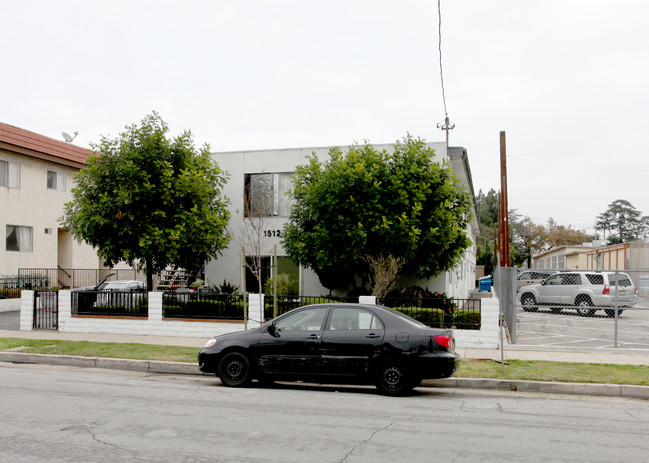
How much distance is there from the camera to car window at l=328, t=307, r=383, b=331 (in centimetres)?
941

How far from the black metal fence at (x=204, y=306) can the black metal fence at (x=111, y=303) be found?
3.03 ft

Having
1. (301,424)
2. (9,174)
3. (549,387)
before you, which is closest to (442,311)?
(549,387)

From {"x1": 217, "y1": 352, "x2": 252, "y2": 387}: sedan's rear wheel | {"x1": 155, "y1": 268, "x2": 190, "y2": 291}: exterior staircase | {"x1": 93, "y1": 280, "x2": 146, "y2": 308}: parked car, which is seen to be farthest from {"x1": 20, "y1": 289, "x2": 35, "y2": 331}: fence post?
{"x1": 217, "y1": 352, "x2": 252, "y2": 387}: sedan's rear wheel

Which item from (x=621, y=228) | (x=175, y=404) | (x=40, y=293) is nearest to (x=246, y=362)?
(x=175, y=404)

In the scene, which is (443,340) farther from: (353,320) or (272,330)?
(272,330)

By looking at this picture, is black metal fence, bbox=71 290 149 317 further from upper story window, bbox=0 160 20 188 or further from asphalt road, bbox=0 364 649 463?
upper story window, bbox=0 160 20 188

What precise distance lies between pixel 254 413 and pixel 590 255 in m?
44.9

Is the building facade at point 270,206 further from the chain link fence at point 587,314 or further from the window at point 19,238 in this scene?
the window at point 19,238

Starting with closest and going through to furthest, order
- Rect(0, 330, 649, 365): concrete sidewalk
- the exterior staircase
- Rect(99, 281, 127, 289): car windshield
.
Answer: Rect(0, 330, 649, 365): concrete sidewalk
the exterior staircase
Rect(99, 281, 127, 289): car windshield

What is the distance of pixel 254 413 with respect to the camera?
7.59m

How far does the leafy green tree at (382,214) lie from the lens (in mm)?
16859

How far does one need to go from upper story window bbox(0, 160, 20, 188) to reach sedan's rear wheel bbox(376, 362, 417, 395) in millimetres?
25126

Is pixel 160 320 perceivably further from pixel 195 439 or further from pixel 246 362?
pixel 195 439

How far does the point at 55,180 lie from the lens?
102ft
